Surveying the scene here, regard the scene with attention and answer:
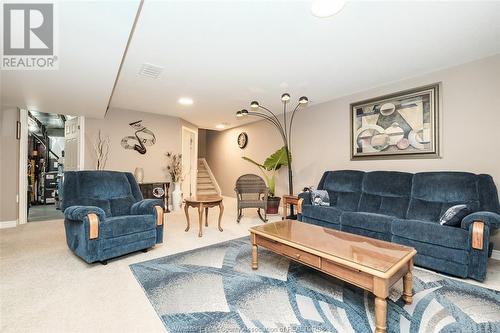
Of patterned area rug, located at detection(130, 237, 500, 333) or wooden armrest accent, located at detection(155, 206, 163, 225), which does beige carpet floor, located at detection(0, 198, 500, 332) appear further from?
wooden armrest accent, located at detection(155, 206, 163, 225)

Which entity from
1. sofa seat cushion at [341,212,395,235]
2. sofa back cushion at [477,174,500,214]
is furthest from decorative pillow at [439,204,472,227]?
sofa seat cushion at [341,212,395,235]

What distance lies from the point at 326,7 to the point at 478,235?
2361 mm

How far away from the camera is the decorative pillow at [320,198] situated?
3.40 meters

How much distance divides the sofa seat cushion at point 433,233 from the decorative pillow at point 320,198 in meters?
1.03

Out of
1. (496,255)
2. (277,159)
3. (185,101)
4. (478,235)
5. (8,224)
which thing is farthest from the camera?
(277,159)

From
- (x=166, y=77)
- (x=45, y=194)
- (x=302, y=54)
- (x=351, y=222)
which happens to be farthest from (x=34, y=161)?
(x=351, y=222)

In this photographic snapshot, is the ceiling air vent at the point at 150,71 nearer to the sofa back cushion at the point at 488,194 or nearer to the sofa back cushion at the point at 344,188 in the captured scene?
the sofa back cushion at the point at 344,188

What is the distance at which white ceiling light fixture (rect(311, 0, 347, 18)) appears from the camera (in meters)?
1.75

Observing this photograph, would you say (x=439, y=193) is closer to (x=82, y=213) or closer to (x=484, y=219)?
(x=484, y=219)

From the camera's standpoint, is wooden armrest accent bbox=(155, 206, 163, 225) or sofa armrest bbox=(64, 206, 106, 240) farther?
wooden armrest accent bbox=(155, 206, 163, 225)

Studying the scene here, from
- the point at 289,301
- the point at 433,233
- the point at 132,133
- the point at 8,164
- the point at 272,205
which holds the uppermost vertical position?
the point at 132,133

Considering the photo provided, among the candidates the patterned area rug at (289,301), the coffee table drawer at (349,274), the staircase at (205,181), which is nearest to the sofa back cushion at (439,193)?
the patterned area rug at (289,301)

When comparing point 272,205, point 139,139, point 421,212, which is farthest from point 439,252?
point 139,139

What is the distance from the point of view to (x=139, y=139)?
5125mm
